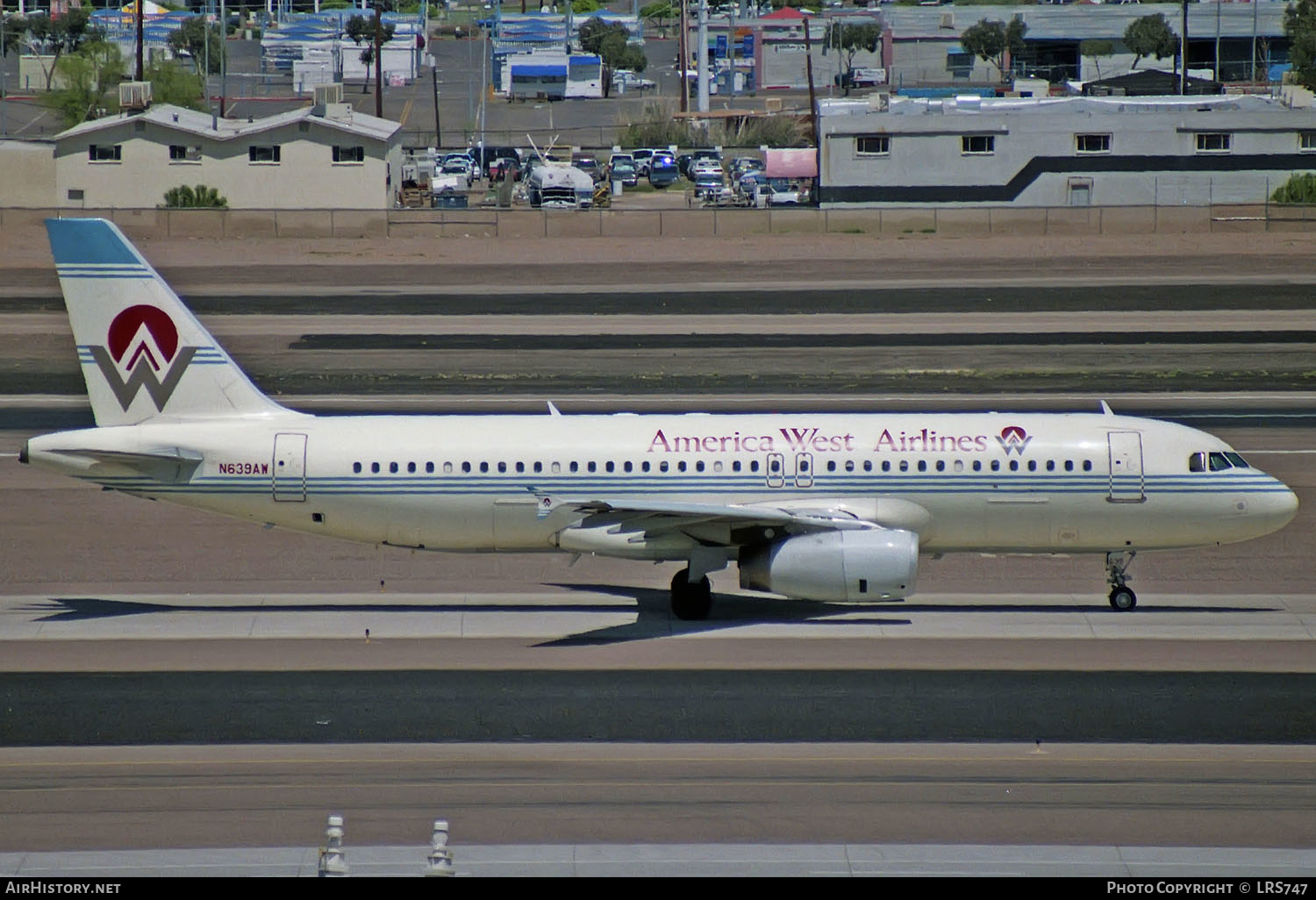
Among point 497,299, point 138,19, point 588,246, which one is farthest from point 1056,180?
point 138,19

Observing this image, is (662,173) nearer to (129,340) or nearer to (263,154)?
(263,154)

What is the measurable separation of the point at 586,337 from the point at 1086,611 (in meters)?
34.5

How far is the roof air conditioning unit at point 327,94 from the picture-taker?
334 ft

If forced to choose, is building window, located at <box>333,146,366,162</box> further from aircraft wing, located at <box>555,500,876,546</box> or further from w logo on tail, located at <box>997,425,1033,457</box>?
w logo on tail, located at <box>997,425,1033,457</box>

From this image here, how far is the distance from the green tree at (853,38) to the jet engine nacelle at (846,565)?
172 m

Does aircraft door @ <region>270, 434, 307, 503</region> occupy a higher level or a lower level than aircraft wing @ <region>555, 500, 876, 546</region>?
higher

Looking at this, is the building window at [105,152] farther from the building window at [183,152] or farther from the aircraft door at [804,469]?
the aircraft door at [804,469]

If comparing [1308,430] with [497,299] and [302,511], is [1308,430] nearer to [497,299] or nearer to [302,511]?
[302,511]

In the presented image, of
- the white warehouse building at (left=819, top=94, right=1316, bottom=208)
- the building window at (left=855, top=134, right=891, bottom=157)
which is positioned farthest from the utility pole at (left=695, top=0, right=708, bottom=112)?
the white warehouse building at (left=819, top=94, right=1316, bottom=208)

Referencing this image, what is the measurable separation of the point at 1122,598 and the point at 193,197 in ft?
253

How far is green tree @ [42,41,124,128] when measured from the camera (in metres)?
131

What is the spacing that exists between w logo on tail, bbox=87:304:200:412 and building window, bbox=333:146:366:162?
225ft

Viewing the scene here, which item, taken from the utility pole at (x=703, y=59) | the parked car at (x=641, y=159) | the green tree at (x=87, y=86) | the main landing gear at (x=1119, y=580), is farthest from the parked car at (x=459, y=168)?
the main landing gear at (x=1119, y=580)

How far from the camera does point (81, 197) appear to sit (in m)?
95.9
